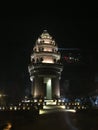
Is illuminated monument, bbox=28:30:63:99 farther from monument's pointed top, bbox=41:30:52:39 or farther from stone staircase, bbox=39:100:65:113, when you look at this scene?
stone staircase, bbox=39:100:65:113

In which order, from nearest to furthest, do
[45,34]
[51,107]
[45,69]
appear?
[51,107], [45,69], [45,34]

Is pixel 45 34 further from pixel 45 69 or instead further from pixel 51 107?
pixel 51 107

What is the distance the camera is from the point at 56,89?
6719 centimetres

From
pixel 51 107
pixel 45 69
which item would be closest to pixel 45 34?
pixel 45 69

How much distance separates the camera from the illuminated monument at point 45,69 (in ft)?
216

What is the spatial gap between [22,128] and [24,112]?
41.1 feet

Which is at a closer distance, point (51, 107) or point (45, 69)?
point (51, 107)

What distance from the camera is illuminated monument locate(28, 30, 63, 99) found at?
65.8 m

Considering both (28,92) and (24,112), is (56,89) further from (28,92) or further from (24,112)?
(24,112)

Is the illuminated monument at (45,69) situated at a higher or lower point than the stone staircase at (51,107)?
higher

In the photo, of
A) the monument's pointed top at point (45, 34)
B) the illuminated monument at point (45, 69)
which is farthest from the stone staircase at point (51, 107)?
the monument's pointed top at point (45, 34)

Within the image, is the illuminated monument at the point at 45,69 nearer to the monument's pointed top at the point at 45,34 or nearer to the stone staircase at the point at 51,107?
the monument's pointed top at the point at 45,34

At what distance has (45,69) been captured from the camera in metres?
65.8

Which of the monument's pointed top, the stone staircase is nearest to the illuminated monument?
the monument's pointed top
